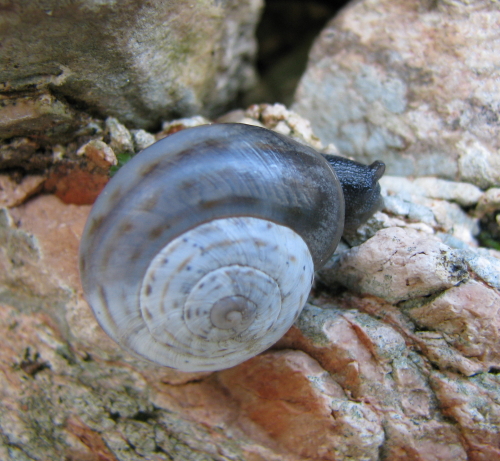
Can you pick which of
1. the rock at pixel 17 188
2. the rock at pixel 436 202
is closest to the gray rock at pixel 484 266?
the rock at pixel 436 202

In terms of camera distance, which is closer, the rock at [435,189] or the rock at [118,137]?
the rock at [118,137]

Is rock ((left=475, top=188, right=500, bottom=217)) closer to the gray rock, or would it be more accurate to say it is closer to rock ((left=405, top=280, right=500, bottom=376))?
the gray rock

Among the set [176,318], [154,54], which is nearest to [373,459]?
[176,318]

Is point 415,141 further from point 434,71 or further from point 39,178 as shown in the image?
point 39,178

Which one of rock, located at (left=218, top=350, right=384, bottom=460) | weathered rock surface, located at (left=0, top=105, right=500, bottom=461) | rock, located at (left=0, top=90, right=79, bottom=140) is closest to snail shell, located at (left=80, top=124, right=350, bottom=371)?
rock, located at (left=218, top=350, right=384, bottom=460)

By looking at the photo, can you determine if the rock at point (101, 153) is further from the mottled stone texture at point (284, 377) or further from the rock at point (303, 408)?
the rock at point (303, 408)

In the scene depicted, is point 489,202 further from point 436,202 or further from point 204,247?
point 204,247

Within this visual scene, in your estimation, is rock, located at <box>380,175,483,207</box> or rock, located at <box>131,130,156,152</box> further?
rock, located at <box>380,175,483,207</box>
